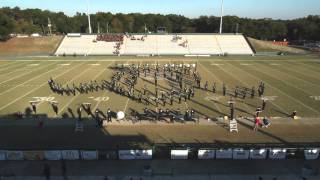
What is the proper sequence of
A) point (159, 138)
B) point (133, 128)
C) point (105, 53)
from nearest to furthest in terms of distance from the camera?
point (159, 138) < point (133, 128) < point (105, 53)

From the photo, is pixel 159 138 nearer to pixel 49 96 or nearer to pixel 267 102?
pixel 267 102

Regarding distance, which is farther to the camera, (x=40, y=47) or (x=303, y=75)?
(x=40, y=47)

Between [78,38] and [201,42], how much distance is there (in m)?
26.4

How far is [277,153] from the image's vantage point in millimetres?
16672

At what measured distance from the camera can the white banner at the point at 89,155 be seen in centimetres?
1664

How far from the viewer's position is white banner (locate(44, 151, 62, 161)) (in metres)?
16.6

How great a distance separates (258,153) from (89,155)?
25.9ft

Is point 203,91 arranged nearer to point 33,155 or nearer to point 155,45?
point 33,155

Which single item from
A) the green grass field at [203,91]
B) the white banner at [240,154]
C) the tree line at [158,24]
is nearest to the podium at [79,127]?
the green grass field at [203,91]

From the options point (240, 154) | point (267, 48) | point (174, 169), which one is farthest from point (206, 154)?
point (267, 48)

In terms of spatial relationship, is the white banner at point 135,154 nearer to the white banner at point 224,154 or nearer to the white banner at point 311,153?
the white banner at point 224,154

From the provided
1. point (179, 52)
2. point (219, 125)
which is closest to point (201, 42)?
point (179, 52)

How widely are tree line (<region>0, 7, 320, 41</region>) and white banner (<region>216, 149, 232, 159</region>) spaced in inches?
3543

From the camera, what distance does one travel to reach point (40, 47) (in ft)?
238
